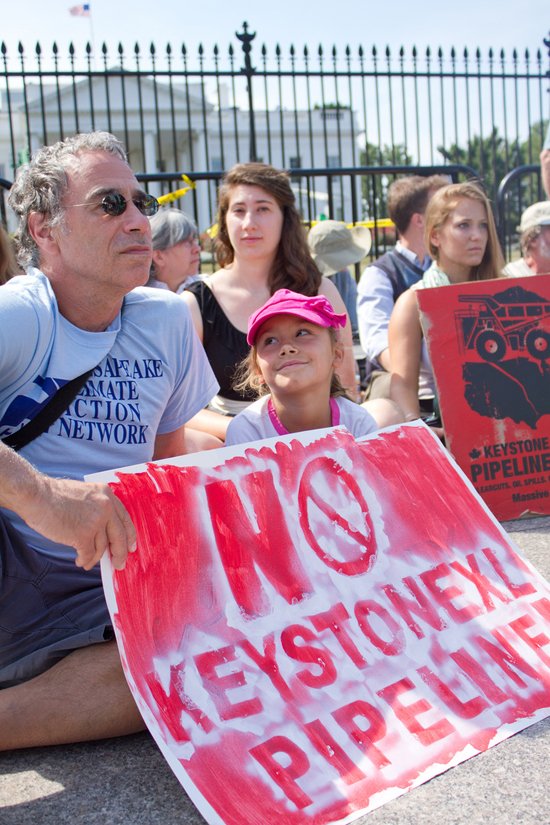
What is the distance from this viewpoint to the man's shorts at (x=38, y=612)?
171 cm

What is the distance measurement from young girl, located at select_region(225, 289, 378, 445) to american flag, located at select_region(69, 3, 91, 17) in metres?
23.6

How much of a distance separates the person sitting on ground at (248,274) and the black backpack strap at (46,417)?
1371 millimetres

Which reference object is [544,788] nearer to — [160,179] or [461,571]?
[461,571]

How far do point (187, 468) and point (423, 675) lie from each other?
760 mm

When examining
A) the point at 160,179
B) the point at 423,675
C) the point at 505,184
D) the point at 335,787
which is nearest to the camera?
the point at 335,787

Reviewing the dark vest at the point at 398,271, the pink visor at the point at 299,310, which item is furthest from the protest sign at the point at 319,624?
the dark vest at the point at 398,271

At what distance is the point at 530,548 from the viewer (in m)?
2.63

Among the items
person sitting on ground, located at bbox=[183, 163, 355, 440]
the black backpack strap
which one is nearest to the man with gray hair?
the black backpack strap

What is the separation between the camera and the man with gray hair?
1.58 m

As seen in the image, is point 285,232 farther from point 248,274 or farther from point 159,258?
point 159,258

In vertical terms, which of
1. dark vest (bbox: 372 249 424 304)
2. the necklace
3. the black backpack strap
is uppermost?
dark vest (bbox: 372 249 424 304)

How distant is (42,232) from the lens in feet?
6.75

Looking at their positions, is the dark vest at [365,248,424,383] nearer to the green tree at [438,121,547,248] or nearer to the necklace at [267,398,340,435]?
the necklace at [267,398,340,435]

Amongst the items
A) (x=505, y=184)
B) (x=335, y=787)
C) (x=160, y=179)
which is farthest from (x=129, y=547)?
(x=505, y=184)
